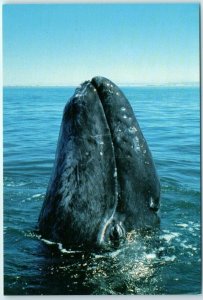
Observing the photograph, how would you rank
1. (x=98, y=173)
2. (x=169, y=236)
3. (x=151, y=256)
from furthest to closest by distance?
(x=169, y=236) → (x=151, y=256) → (x=98, y=173)

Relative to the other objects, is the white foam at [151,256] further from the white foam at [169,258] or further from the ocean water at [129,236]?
the white foam at [169,258]

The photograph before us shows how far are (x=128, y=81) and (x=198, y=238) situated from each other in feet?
6.44

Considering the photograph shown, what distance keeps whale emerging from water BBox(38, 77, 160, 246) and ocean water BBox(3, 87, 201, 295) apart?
193 mm

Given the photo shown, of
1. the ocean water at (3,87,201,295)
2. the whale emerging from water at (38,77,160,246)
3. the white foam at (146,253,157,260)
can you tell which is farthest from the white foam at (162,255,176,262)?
the whale emerging from water at (38,77,160,246)

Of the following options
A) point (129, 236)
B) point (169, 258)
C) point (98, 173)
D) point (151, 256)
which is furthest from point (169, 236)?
point (98, 173)

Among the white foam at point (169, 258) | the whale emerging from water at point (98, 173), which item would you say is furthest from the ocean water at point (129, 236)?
the whale emerging from water at point (98, 173)

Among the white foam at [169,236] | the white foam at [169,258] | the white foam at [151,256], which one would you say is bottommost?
the white foam at [169,258]

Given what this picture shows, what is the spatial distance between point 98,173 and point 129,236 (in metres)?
0.68

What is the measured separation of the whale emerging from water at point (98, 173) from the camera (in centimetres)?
404

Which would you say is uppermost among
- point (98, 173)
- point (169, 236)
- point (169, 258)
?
point (98, 173)

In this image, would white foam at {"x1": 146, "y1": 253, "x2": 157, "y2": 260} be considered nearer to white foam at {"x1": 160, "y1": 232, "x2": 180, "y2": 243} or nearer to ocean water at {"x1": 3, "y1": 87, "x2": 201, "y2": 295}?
ocean water at {"x1": 3, "y1": 87, "x2": 201, "y2": 295}

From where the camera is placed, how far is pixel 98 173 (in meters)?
4.05

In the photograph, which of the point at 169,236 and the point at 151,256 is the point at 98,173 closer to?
the point at 151,256

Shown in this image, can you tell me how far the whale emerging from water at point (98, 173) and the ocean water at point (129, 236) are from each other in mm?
193
